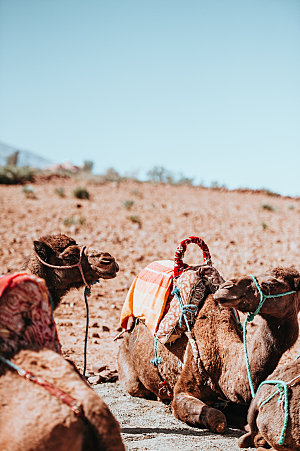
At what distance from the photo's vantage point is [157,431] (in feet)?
17.4

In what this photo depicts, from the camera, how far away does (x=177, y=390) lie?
5.70 m

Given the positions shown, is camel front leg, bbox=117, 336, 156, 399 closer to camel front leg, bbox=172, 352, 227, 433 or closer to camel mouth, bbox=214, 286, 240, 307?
camel front leg, bbox=172, 352, 227, 433

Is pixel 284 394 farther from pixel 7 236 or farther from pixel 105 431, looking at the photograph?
pixel 7 236

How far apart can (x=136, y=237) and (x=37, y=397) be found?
48.3 ft

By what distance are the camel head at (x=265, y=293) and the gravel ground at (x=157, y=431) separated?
3.97 feet

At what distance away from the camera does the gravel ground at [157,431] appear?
473cm

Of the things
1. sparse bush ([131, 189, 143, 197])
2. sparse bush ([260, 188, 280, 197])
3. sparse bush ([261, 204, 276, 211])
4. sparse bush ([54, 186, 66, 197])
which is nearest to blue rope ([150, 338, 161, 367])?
sparse bush ([261, 204, 276, 211])

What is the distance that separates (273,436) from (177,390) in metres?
1.71

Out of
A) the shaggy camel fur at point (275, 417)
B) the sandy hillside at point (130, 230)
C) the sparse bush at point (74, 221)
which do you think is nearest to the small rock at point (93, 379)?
the sandy hillside at point (130, 230)

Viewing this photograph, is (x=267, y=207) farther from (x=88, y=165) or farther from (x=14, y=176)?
(x=88, y=165)

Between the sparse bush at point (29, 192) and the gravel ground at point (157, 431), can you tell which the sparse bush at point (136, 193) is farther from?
the gravel ground at point (157, 431)

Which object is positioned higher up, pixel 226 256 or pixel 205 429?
pixel 226 256

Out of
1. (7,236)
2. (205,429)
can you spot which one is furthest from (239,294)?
(7,236)

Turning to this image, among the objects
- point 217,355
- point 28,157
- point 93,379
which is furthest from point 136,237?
point 28,157
